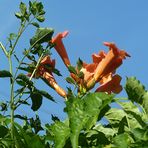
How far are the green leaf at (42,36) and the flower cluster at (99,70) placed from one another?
166 millimetres

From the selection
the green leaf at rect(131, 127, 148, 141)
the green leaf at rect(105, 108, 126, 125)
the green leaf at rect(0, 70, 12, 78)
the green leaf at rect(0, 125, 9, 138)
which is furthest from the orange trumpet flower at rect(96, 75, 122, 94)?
the green leaf at rect(131, 127, 148, 141)

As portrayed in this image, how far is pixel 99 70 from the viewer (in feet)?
10.6

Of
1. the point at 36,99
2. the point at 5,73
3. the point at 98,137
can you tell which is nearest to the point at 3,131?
the point at 98,137

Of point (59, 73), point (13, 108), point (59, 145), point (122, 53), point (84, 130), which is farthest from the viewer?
point (122, 53)

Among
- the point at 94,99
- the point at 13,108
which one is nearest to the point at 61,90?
the point at 13,108

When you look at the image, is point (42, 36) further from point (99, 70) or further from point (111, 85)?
point (111, 85)

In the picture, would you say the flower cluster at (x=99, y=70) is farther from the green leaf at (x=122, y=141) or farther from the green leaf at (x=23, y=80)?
the green leaf at (x=122, y=141)

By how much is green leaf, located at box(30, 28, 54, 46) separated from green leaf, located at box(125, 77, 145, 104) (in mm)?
1206

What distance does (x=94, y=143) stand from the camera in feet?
6.18

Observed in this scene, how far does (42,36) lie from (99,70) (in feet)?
1.79

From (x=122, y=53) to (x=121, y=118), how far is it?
4.48 ft

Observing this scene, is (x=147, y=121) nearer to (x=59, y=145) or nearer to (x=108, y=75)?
(x=59, y=145)

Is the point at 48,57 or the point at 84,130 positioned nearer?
the point at 84,130

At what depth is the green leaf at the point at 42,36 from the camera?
3.00 m
